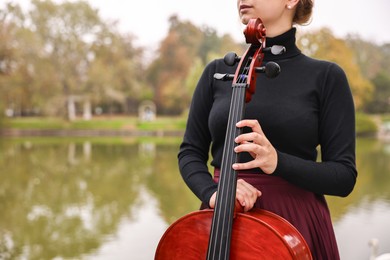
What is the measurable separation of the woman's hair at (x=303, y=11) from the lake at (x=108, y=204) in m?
4.73

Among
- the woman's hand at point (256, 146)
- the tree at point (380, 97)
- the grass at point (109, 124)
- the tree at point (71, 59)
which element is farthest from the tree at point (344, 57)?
the woman's hand at point (256, 146)

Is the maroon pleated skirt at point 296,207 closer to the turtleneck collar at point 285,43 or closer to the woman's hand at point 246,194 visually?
the woman's hand at point 246,194

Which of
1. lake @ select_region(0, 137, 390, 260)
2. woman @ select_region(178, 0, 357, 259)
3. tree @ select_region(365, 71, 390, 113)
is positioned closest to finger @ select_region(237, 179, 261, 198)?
woman @ select_region(178, 0, 357, 259)

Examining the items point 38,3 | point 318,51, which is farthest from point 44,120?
point 318,51

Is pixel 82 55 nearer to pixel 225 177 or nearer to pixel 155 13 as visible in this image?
pixel 155 13

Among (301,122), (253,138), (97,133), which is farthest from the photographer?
(97,133)

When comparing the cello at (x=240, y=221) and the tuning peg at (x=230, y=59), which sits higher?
the tuning peg at (x=230, y=59)

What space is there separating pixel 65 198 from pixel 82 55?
492 inches

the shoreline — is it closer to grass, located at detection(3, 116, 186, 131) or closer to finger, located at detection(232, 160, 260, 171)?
grass, located at detection(3, 116, 186, 131)

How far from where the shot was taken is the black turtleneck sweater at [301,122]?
2.83ft

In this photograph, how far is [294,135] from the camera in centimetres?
89

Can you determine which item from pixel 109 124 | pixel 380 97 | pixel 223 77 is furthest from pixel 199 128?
pixel 109 124

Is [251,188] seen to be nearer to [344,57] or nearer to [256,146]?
[256,146]

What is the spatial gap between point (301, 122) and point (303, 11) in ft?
0.72
